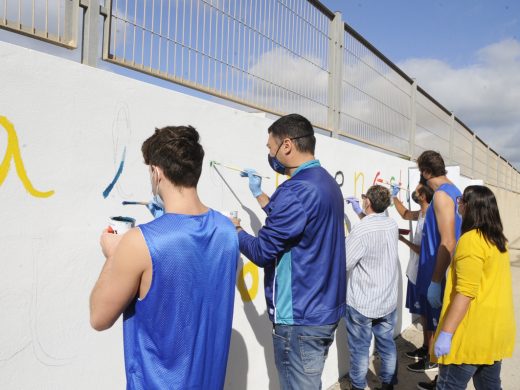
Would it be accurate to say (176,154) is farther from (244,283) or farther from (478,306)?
(478,306)

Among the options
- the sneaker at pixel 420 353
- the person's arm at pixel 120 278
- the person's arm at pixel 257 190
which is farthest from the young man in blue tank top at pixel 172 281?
the sneaker at pixel 420 353

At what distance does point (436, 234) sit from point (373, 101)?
6.78 feet

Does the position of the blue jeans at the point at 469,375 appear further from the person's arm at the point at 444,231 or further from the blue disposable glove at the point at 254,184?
the blue disposable glove at the point at 254,184

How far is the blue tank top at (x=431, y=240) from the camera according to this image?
3.50 m

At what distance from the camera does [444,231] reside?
11.0 ft

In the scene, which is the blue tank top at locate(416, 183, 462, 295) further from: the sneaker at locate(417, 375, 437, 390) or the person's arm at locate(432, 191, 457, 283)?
the sneaker at locate(417, 375, 437, 390)

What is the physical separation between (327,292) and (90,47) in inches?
64.0

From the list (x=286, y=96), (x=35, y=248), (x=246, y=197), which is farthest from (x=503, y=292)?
(x=35, y=248)

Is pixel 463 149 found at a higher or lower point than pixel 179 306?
higher

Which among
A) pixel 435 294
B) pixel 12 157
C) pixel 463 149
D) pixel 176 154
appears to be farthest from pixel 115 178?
Result: pixel 463 149

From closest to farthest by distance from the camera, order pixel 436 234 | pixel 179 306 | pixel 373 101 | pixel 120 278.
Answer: pixel 120 278 → pixel 179 306 → pixel 436 234 → pixel 373 101

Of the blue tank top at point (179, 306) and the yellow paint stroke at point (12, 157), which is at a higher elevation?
the yellow paint stroke at point (12, 157)

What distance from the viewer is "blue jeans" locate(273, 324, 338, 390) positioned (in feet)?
6.79

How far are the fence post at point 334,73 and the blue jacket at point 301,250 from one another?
2.15 metres
